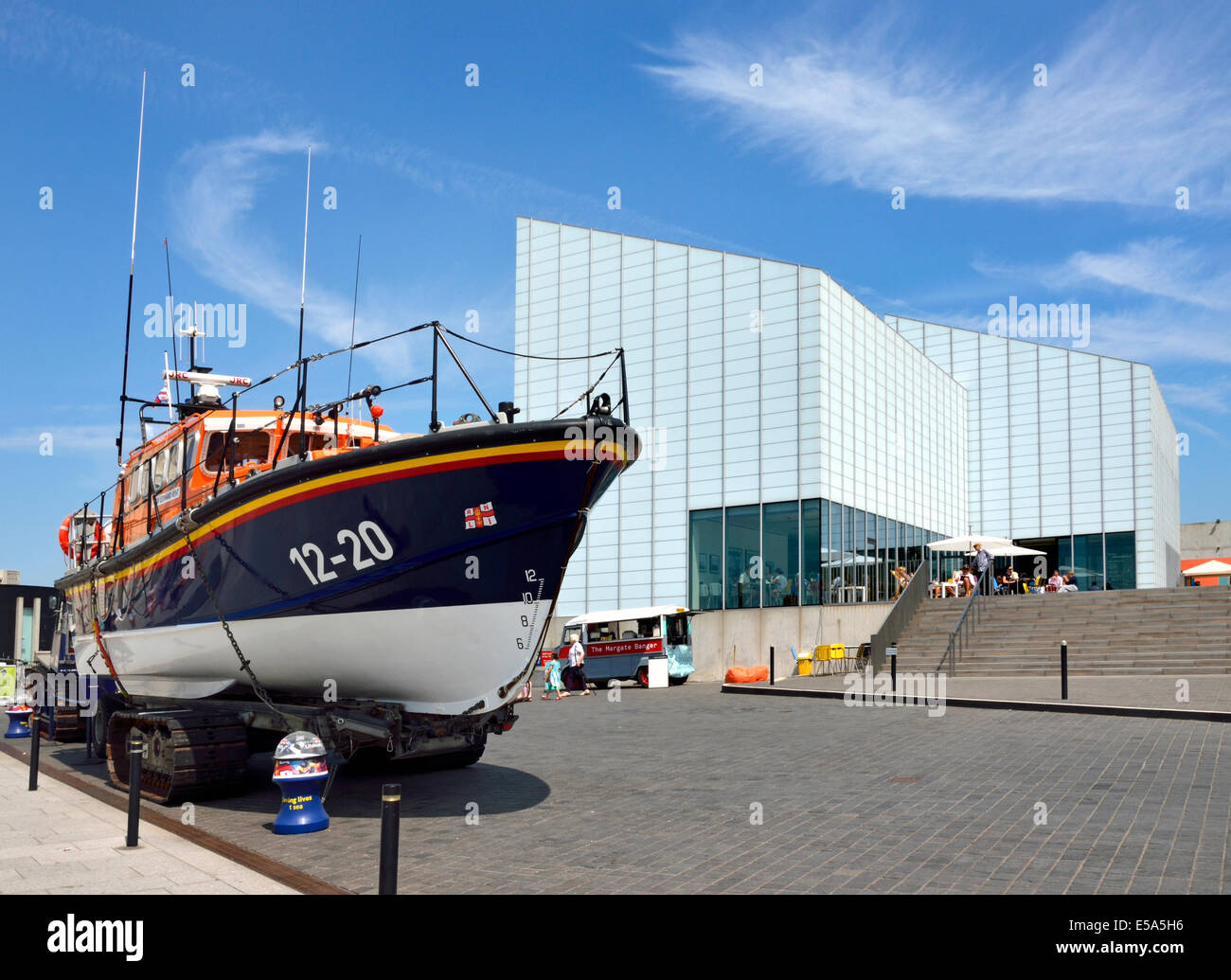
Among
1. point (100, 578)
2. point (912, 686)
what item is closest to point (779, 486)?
point (912, 686)

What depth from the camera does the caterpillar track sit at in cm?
962

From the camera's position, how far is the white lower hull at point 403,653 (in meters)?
8.95

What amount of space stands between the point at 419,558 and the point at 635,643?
20.4 meters

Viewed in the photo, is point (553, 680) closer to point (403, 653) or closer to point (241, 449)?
point (241, 449)

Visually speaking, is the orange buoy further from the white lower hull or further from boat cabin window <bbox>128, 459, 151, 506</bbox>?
the white lower hull

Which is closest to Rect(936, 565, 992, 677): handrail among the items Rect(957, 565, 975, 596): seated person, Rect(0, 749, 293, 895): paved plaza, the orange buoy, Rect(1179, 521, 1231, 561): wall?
Rect(957, 565, 975, 596): seated person

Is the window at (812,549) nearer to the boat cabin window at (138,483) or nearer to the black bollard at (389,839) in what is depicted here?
the boat cabin window at (138,483)

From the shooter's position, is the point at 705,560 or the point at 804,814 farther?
the point at 705,560

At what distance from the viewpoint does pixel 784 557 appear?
3198cm

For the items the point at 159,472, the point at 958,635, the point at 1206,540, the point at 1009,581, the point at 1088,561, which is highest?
the point at 1206,540

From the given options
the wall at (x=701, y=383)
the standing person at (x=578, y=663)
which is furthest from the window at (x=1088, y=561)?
the standing person at (x=578, y=663)

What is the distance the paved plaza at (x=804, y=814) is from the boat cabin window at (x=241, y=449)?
3599 millimetres

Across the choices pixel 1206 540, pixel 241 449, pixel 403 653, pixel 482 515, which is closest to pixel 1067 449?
pixel 1206 540
